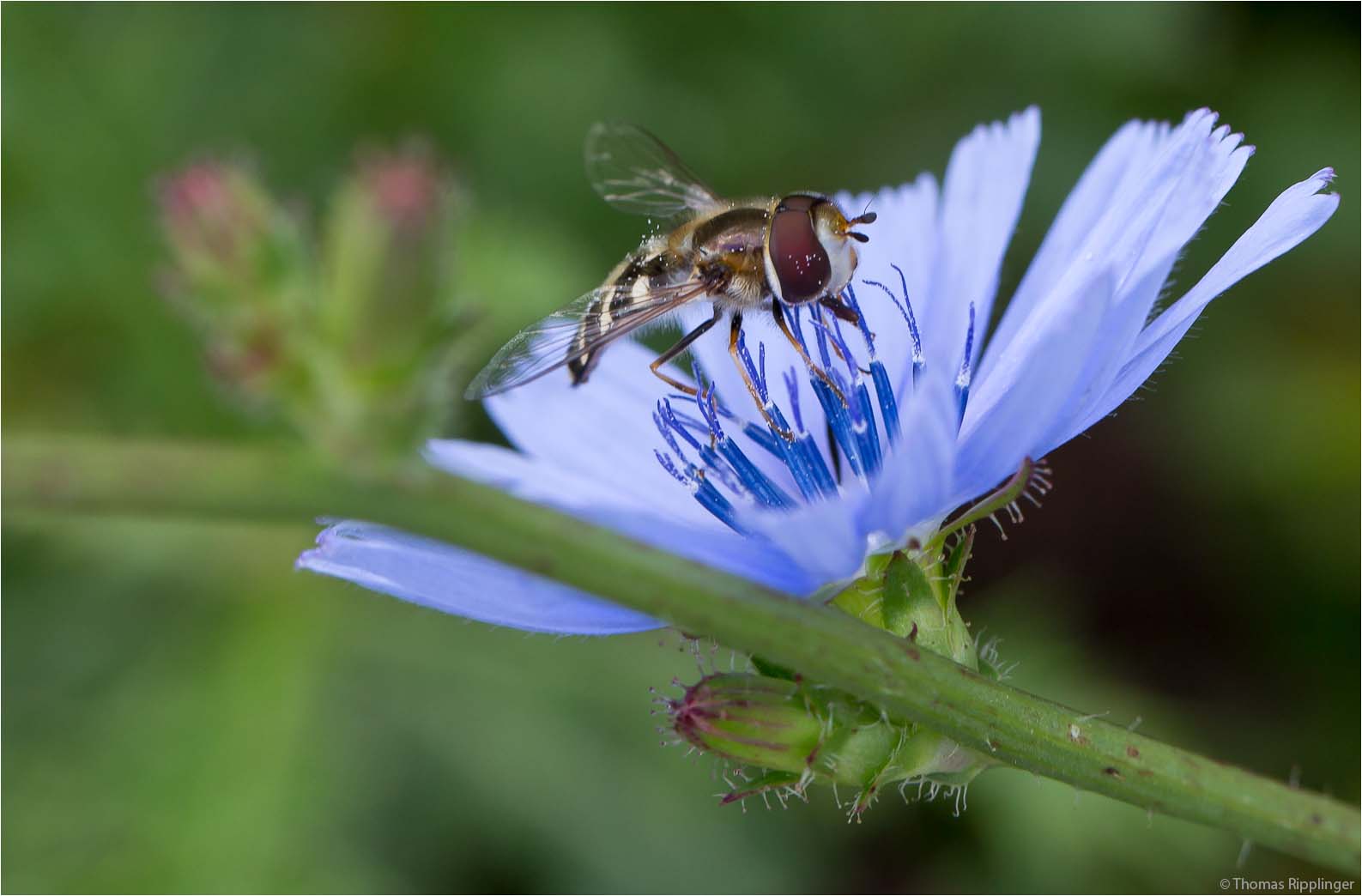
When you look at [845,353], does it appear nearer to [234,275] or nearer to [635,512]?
[635,512]

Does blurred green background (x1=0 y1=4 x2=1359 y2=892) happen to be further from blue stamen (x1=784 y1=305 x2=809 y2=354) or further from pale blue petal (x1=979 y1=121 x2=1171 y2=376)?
pale blue petal (x1=979 y1=121 x2=1171 y2=376)

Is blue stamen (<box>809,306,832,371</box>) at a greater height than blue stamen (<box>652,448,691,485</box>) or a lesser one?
greater


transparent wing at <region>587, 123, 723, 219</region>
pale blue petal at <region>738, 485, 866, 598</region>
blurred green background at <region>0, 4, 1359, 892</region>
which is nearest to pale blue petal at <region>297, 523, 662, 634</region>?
pale blue petal at <region>738, 485, 866, 598</region>

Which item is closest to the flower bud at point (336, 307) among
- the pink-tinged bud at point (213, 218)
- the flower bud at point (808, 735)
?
the pink-tinged bud at point (213, 218)

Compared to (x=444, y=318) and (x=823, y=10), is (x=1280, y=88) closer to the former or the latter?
(x=823, y=10)

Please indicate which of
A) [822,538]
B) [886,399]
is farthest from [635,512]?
[886,399]

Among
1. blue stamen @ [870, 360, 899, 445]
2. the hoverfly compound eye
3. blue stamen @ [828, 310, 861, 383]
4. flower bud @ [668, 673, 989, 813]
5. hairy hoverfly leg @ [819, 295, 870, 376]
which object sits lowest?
flower bud @ [668, 673, 989, 813]

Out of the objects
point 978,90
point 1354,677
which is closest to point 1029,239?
point 978,90
